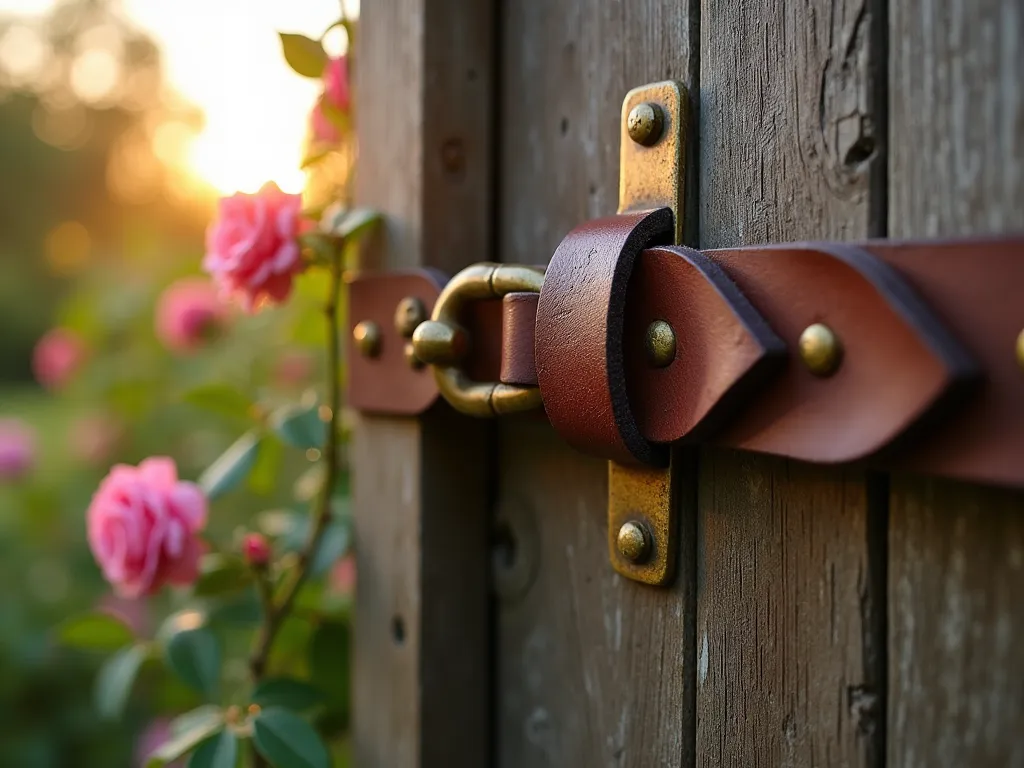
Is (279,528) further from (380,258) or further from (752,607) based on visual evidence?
(752,607)

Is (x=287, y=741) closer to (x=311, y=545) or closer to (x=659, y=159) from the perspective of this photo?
(x=311, y=545)

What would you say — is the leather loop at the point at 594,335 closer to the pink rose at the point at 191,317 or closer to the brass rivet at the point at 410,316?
the brass rivet at the point at 410,316

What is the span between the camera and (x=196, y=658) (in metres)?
0.78

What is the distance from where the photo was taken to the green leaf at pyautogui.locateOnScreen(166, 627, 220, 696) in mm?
768

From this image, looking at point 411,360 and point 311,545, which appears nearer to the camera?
point 411,360

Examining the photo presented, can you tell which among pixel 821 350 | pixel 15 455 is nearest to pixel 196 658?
pixel 821 350

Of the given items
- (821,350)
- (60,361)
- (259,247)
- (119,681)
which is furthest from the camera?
(60,361)

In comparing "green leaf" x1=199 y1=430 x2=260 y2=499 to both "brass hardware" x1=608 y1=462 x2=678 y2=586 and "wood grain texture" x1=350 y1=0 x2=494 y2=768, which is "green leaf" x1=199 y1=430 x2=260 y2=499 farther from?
"brass hardware" x1=608 y1=462 x2=678 y2=586

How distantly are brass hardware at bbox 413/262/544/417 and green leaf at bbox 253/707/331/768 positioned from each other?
0.30 metres

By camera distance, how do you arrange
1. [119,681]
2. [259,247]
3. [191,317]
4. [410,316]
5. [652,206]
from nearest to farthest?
1. [652,206]
2. [410,316]
3. [259,247]
4. [119,681]
5. [191,317]

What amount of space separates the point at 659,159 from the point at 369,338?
27 centimetres

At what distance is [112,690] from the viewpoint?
84cm

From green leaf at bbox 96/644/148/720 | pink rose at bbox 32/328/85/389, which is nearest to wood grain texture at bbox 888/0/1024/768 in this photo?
green leaf at bbox 96/644/148/720

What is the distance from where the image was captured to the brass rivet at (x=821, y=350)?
372 millimetres
